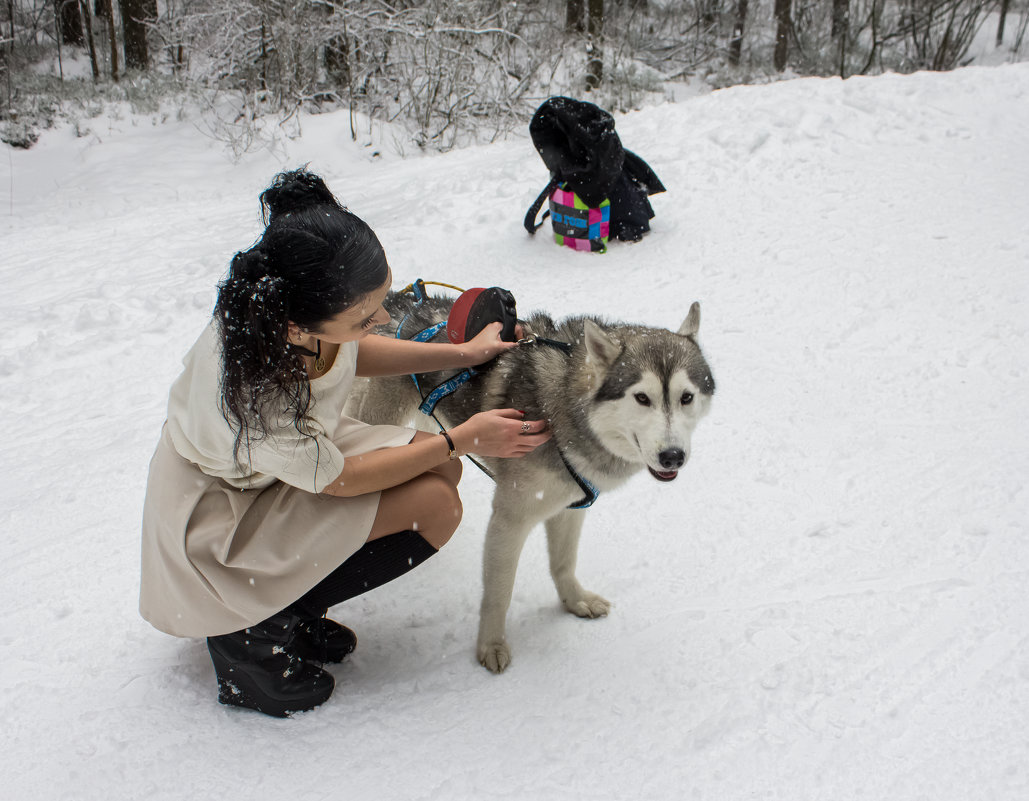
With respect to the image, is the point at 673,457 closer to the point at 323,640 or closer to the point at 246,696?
the point at 323,640

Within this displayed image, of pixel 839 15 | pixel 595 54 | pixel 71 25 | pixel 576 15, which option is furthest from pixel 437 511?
pixel 71 25

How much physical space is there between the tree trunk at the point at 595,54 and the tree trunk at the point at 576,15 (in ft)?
1.70

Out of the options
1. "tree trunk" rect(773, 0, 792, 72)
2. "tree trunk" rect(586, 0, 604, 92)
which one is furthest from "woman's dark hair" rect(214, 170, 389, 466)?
"tree trunk" rect(773, 0, 792, 72)

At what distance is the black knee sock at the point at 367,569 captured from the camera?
2.14 metres

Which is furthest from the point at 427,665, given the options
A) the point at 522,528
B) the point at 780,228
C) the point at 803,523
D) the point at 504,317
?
the point at 780,228

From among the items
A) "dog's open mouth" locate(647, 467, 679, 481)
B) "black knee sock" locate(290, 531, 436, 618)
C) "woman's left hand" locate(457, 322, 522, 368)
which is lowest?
"black knee sock" locate(290, 531, 436, 618)

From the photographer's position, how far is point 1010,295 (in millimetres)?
4254

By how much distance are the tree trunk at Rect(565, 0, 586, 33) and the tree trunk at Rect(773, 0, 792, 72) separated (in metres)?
4.14

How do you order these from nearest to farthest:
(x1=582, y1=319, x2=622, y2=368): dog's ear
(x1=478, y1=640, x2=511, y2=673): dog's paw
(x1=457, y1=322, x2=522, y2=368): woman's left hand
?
(x1=582, y1=319, x2=622, y2=368): dog's ear
(x1=478, y1=640, x2=511, y2=673): dog's paw
(x1=457, y1=322, x2=522, y2=368): woman's left hand

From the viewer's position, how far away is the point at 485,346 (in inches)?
100

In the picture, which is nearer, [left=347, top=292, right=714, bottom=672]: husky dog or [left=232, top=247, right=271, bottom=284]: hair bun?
[left=232, top=247, right=271, bottom=284]: hair bun

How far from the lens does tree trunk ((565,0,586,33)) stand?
1387 centimetres

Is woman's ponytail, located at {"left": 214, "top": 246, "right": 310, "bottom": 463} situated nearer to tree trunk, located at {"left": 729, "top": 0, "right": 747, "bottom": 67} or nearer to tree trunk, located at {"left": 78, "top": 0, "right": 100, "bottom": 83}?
tree trunk, located at {"left": 78, "top": 0, "right": 100, "bottom": 83}

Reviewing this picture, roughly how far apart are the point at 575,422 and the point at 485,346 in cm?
44
